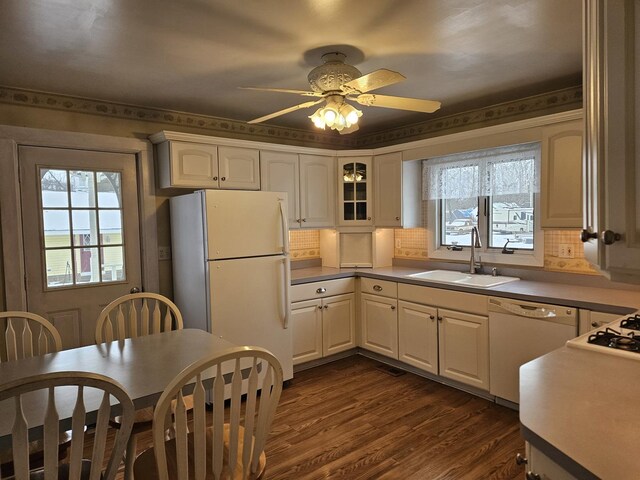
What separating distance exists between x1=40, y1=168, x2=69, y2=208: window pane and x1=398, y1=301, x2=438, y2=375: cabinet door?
2733 millimetres

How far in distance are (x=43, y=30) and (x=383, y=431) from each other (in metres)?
2.90

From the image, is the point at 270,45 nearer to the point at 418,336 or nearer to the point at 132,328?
the point at 132,328

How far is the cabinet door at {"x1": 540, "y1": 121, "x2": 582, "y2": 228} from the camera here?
8.94ft

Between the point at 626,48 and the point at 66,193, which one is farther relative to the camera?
the point at 66,193

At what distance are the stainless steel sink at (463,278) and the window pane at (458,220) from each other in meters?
0.35

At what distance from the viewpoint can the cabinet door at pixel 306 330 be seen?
11.6 ft

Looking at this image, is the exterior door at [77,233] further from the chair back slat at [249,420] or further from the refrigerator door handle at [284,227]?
the chair back slat at [249,420]

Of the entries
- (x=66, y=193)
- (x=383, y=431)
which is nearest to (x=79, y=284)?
(x=66, y=193)

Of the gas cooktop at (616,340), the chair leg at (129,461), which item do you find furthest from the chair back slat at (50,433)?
the gas cooktop at (616,340)

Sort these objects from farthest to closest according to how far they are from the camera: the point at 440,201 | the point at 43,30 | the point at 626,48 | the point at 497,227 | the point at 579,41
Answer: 1. the point at 440,201
2. the point at 497,227
3. the point at 579,41
4. the point at 43,30
5. the point at 626,48

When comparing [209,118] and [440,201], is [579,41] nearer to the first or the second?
[440,201]

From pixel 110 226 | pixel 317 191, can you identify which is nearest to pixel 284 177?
pixel 317 191

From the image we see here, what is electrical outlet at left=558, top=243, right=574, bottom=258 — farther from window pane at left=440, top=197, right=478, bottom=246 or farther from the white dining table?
the white dining table

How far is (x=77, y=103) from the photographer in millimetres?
3010
